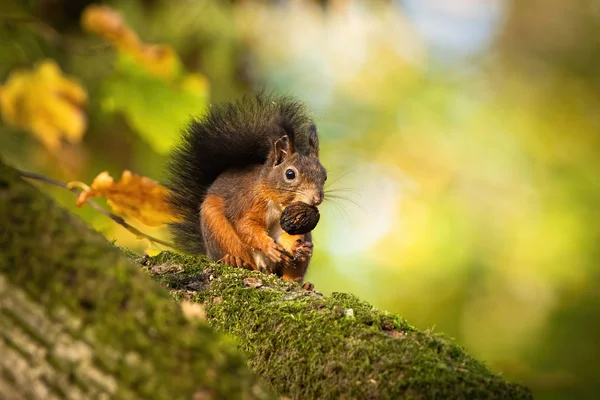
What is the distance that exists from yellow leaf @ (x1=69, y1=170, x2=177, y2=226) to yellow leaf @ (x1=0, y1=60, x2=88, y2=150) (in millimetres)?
767

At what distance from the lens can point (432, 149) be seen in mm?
→ 6477

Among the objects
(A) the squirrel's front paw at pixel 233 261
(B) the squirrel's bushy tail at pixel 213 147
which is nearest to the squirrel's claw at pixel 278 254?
(A) the squirrel's front paw at pixel 233 261

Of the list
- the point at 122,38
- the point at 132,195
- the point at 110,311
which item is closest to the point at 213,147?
the point at 122,38

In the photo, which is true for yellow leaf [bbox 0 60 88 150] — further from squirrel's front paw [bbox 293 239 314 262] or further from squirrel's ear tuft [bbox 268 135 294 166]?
squirrel's front paw [bbox 293 239 314 262]

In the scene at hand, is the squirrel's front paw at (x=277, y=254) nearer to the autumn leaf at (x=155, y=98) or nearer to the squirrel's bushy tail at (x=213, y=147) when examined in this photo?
the squirrel's bushy tail at (x=213, y=147)

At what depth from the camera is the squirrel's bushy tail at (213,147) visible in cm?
349

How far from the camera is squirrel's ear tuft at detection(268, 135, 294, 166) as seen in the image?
3.44 m

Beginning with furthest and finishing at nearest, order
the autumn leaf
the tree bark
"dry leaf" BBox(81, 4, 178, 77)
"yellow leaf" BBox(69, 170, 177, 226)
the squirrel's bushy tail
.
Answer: the autumn leaf → the squirrel's bushy tail → "dry leaf" BBox(81, 4, 178, 77) → "yellow leaf" BBox(69, 170, 177, 226) → the tree bark

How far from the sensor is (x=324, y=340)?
74.9 inches

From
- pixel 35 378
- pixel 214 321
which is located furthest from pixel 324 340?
pixel 35 378

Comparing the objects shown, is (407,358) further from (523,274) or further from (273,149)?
(523,274)

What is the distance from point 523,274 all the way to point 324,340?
431cm

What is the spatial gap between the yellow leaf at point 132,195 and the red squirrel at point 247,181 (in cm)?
38

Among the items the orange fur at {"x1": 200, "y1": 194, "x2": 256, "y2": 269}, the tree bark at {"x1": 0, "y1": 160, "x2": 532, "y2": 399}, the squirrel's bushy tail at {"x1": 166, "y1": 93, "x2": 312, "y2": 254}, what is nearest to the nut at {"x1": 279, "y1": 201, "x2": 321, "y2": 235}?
the orange fur at {"x1": 200, "y1": 194, "x2": 256, "y2": 269}
